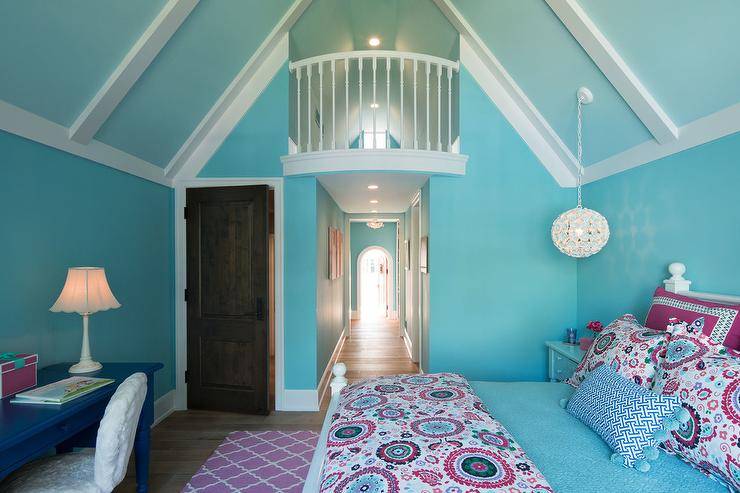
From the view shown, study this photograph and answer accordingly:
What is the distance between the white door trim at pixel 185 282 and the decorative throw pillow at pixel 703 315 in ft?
9.64

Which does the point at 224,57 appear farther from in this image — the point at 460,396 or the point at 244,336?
the point at 460,396

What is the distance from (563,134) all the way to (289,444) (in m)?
3.46

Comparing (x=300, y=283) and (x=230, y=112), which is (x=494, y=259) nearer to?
(x=300, y=283)

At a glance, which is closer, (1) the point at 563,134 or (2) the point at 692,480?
(2) the point at 692,480

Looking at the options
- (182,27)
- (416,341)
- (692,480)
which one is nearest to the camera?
(692,480)

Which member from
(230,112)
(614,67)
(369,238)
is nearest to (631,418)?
(614,67)

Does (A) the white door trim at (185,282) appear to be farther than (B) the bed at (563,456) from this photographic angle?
Yes

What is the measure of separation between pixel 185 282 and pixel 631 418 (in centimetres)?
360

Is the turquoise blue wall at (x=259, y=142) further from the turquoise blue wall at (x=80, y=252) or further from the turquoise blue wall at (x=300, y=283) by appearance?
the turquoise blue wall at (x=80, y=252)

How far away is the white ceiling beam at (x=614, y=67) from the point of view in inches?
92.2

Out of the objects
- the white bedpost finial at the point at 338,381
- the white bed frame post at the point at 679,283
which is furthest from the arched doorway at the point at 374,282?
the white bed frame post at the point at 679,283

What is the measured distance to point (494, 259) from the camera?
3.61 m

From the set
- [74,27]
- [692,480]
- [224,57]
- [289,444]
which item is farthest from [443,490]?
[224,57]

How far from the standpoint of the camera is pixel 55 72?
212 cm
